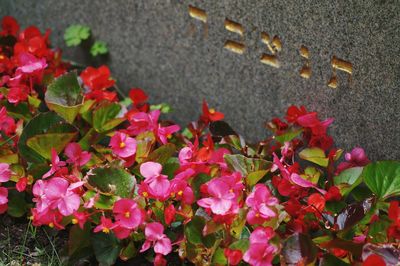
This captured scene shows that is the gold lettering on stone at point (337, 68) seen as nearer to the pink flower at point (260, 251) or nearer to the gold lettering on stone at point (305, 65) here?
the gold lettering on stone at point (305, 65)

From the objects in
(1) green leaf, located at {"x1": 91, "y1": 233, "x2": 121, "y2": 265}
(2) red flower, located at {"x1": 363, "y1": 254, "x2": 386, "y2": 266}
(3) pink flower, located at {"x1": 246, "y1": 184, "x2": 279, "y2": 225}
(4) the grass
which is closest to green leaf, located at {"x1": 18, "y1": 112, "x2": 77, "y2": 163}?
(4) the grass

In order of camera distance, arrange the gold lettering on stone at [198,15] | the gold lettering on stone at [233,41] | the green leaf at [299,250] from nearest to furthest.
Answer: the green leaf at [299,250]
the gold lettering on stone at [233,41]
the gold lettering on stone at [198,15]

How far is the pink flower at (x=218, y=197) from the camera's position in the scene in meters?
1.92

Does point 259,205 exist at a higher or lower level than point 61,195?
higher

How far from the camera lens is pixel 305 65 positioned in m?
2.50

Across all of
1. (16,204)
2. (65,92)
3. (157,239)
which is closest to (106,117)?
(65,92)

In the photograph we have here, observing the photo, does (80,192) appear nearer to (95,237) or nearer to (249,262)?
(95,237)

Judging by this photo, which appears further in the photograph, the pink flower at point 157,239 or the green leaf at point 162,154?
the green leaf at point 162,154

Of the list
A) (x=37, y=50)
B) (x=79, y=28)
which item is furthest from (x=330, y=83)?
(x=79, y=28)

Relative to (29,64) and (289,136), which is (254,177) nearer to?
(289,136)

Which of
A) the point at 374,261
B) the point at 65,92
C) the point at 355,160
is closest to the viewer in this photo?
the point at 374,261

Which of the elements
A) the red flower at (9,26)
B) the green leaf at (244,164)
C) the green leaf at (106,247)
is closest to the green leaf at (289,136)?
the green leaf at (244,164)

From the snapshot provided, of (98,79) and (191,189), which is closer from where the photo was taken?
(191,189)

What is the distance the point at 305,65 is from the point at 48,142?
91cm
